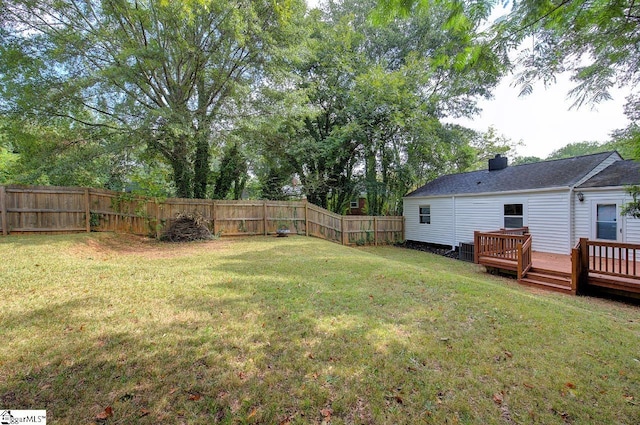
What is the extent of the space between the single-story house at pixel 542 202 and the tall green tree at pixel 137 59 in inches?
405

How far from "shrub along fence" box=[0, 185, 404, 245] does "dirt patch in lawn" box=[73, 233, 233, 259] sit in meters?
0.76

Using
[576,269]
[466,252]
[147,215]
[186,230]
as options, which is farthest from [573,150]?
[147,215]

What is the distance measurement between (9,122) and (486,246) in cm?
1546

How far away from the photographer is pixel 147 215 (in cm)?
952

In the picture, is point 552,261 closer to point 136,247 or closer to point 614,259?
point 614,259

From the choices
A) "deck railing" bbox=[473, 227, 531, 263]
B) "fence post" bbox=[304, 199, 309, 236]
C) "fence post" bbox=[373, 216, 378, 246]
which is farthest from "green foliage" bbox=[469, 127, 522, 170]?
"fence post" bbox=[304, 199, 309, 236]

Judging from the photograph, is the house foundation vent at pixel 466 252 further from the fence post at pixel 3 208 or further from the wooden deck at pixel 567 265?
the fence post at pixel 3 208

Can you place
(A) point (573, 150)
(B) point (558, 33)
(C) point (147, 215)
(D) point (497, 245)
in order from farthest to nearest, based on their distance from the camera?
(A) point (573, 150)
(C) point (147, 215)
(D) point (497, 245)
(B) point (558, 33)

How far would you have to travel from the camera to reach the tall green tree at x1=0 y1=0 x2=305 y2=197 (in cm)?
795

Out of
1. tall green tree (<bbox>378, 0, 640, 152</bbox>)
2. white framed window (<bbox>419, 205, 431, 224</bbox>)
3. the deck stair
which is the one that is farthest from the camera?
white framed window (<bbox>419, 205, 431, 224</bbox>)

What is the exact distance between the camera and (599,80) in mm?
2992

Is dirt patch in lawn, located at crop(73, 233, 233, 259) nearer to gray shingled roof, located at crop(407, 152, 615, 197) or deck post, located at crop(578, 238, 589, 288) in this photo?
deck post, located at crop(578, 238, 589, 288)

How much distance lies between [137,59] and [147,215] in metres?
4.94

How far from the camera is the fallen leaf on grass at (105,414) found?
6.04 ft
